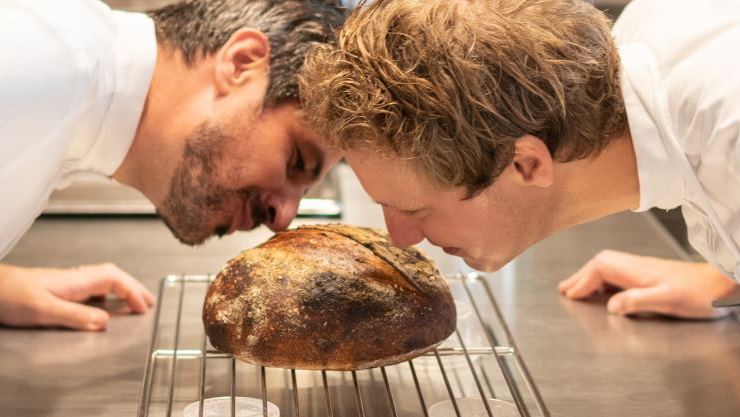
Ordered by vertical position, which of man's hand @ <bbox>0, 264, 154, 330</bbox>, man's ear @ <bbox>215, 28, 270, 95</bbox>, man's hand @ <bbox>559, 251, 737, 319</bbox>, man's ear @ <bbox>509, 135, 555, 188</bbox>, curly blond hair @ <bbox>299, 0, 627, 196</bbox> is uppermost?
curly blond hair @ <bbox>299, 0, 627, 196</bbox>

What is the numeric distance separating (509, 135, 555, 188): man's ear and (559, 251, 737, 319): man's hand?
0.45 m

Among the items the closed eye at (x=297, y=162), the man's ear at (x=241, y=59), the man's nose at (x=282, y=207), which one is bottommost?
the man's nose at (x=282, y=207)

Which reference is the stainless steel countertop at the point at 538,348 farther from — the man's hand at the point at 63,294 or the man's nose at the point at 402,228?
the man's nose at the point at 402,228

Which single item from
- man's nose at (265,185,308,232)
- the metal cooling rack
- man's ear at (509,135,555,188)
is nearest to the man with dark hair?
man's nose at (265,185,308,232)

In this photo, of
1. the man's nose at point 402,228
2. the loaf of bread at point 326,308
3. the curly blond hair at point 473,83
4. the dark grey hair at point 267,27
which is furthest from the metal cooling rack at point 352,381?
the dark grey hair at point 267,27

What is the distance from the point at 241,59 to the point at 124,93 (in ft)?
0.63

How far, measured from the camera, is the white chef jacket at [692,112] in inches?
48.2

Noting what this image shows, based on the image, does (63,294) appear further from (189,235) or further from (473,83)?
(473,83)

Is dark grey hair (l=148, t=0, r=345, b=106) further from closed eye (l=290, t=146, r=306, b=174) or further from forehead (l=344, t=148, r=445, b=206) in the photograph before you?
forehead (l=344, t=148, r=445, b=206)

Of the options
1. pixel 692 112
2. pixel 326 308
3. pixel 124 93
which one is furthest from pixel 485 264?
pixel 124 93

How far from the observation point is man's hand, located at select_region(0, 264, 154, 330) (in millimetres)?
1631

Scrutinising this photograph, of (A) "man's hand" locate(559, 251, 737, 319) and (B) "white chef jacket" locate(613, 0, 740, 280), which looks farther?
(A) "man's hand" locate(559, 251, 737, 319)

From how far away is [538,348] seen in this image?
159cm

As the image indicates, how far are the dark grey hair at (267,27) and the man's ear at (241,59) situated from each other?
0.5 inches
